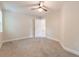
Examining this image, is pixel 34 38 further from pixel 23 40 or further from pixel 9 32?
pixel 9 32

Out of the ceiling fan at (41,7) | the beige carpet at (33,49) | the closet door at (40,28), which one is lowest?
Answer: the beige carpet at (33,49)

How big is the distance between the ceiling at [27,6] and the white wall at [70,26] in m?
0.13

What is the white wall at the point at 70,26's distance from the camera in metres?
1.46

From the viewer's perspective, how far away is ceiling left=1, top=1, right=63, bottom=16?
59.0 inches

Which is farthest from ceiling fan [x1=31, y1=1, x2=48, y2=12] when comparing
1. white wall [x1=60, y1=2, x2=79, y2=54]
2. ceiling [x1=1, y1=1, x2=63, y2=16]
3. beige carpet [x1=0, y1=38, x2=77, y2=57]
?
beige carpet [x1=0, y1=38, x2=77, y2=57]

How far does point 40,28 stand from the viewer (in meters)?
1.65

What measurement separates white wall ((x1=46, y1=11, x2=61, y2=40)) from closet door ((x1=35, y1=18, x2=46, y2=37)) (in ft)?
0.20

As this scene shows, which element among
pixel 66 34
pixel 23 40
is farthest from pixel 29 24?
pixel 66 34

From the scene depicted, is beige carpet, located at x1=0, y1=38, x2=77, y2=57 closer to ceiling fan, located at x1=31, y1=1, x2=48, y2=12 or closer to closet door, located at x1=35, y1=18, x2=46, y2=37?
closet door, located at x1=35, y1=18, x2=46, y2=37

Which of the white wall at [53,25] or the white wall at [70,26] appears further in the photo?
the white wall at [53,25]

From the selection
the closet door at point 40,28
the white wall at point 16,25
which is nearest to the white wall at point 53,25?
the closet door at point 40,28

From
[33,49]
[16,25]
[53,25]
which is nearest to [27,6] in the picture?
[16,25]

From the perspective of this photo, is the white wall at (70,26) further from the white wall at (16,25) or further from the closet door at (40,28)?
the white wall at (16,25)

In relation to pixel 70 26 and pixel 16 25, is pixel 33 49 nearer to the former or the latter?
pixel 16 25
